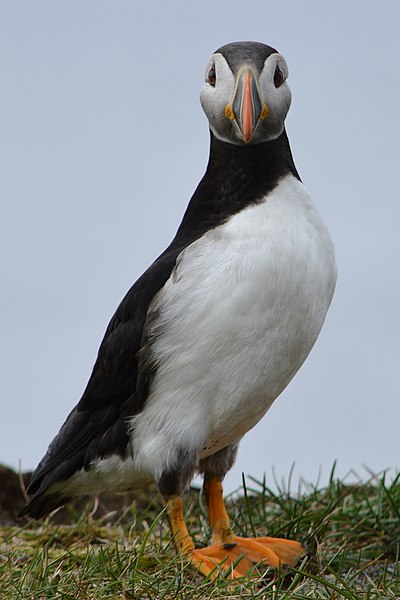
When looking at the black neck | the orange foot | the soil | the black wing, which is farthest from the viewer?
the soil

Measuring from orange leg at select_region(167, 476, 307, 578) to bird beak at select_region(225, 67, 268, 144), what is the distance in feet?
5.72

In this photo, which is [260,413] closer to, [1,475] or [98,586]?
[98,586]

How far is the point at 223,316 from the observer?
4871mm

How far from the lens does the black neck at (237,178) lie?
16.8 feet

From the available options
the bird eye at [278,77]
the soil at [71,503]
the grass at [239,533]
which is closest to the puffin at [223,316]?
the bird eye at [278,77]

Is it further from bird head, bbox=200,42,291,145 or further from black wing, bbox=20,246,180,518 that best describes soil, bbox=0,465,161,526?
bird head, bbox=200,42,291,145

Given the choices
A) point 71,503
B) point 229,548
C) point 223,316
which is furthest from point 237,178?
point 71,503

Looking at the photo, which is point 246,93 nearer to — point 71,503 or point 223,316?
point 223,316

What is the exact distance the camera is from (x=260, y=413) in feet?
17.1

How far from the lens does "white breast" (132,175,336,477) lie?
4879mm

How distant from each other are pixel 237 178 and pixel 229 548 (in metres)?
1.75

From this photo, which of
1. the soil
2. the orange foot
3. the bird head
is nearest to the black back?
the bird head

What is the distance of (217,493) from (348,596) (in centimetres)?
157

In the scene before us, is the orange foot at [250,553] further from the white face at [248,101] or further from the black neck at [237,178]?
the white face at [248,101]
